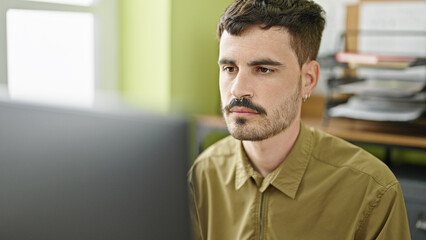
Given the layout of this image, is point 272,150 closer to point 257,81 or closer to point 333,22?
point 257,81

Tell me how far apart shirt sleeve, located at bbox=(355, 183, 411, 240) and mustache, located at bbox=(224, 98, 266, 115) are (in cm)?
32

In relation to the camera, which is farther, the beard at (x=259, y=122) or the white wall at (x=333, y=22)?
the white wall at (x=333, y=22)

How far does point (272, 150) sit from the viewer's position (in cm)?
123

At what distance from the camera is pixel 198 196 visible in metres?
1.26

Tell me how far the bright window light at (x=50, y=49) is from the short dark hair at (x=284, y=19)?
3.62ft

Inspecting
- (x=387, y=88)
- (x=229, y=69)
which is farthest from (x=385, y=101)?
(x=229, y=69)

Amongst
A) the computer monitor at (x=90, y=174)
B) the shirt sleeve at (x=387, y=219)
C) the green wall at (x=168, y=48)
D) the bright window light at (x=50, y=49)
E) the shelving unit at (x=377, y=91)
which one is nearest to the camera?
the computer monitor at (x=90, y=174)

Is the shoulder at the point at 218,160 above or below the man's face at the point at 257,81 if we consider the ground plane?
below

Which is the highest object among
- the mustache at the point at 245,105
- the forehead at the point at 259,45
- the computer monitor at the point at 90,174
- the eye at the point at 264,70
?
the forehead at the point at 259,45

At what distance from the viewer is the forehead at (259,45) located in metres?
1.15

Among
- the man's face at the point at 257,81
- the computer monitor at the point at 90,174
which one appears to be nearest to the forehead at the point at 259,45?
the man's face at the point at 257,81

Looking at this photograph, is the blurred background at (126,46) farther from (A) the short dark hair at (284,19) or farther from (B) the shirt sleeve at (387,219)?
(B) the shirt sleeve at (387,219)

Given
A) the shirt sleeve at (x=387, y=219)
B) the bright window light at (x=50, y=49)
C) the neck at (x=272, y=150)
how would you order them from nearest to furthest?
the shirt sleeve at (x=387, y=219) → the neck at (x=272, y=150) → the bright window light at (x=50, y=49)

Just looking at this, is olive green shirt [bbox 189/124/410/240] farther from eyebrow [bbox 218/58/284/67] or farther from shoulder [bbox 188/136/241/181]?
eyebrow [bbox 218/58/284/67]
